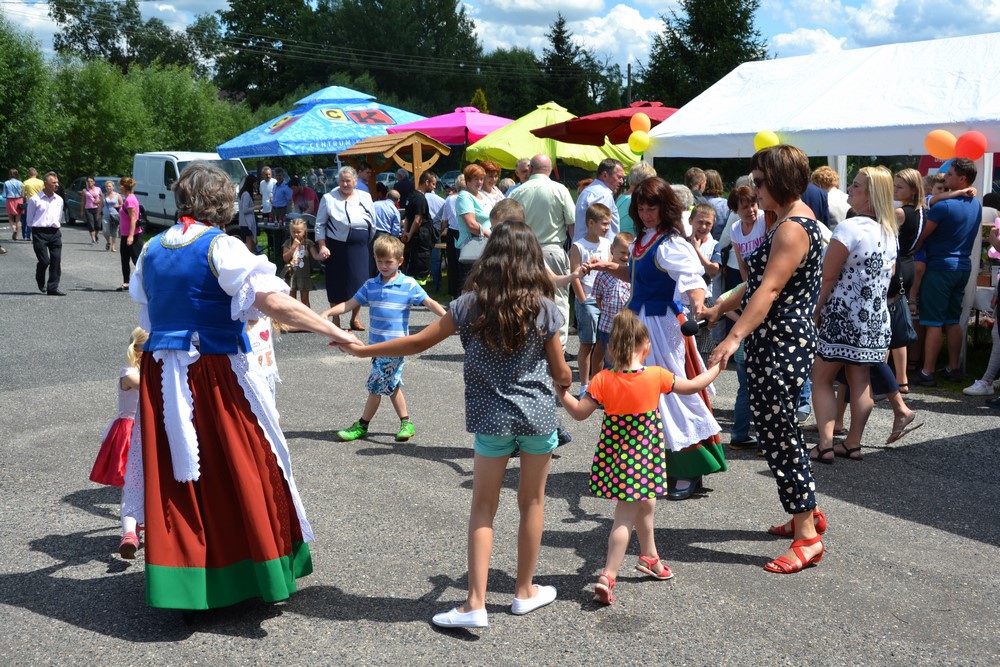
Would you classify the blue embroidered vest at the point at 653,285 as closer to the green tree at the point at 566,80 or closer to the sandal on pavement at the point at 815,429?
the sandal on pavement at the point at 815,429

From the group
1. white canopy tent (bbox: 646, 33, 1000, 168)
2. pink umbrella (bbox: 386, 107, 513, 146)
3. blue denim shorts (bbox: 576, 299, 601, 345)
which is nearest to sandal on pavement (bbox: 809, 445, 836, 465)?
blue denim shorts (bbox: 576, 299, 601, 345)

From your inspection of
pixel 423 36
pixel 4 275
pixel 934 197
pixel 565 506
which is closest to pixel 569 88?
pixel 423 36

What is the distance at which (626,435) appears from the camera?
413 cm

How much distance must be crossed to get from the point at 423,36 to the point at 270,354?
73427 mm

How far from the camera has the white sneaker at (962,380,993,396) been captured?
8331 millimetres

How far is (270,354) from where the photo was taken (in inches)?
198

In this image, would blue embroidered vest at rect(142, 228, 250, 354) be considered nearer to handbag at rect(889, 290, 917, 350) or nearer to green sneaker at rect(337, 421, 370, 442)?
green sneaker at rect(337, 421, 370, 442)

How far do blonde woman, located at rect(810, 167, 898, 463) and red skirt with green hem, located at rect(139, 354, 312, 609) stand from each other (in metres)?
3.82

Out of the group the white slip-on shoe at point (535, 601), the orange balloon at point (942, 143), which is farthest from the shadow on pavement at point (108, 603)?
the orange balloon at point (942, 143)

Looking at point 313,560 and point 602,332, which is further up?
point 602,332

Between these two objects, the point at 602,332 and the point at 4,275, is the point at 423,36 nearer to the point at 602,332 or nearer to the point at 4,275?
the point at 4,275

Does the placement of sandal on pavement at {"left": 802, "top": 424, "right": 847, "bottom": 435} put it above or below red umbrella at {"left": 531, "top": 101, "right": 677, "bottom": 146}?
below

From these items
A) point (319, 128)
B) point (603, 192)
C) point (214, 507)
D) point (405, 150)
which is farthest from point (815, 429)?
point (319, 128)

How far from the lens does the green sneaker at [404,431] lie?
272 inches
